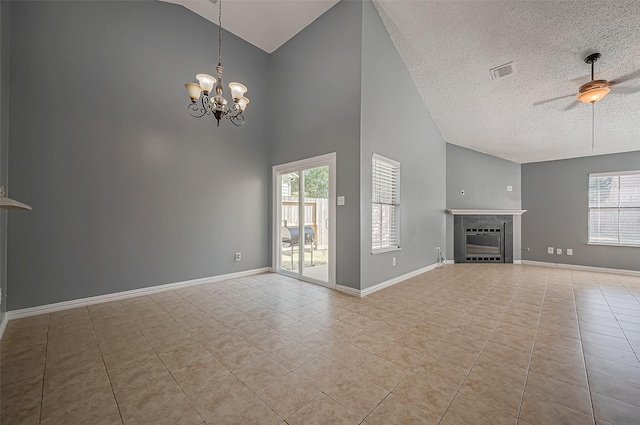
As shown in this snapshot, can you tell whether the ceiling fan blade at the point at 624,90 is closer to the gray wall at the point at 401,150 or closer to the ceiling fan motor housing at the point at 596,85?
the ceiling fan motor housing at the point at 596,85

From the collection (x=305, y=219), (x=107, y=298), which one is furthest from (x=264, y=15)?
(x=107, y=298)

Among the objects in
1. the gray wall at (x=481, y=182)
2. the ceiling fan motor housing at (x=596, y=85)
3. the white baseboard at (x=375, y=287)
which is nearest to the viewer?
the ceiling fan motor housing at (x=596, y=85)

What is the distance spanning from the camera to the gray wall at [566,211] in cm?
535

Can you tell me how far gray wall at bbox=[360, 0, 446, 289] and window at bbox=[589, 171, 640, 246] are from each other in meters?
3.13

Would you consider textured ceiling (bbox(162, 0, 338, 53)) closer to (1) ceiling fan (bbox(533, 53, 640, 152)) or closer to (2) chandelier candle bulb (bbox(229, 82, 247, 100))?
(2) chandelier candle bulb (bbox(229, 82, 247, 100))

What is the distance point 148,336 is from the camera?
8.04 ft

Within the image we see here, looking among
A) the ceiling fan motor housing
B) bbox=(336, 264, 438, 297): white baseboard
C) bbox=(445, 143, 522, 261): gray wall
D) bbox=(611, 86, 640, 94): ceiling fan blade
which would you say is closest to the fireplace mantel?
bbox=(445, 143, 522, 261): gray wall

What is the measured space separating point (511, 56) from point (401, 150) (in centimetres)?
193

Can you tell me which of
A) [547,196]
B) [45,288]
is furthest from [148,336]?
[547,196]

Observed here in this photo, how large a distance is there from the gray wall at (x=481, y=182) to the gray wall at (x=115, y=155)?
5234 mm

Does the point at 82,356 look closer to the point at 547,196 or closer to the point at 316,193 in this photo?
the point at 316,193

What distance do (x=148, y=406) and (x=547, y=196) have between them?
8.23 m

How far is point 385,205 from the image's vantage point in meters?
4.29

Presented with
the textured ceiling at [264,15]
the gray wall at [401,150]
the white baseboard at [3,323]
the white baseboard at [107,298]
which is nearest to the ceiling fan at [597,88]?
the gray wall at [401,150]
